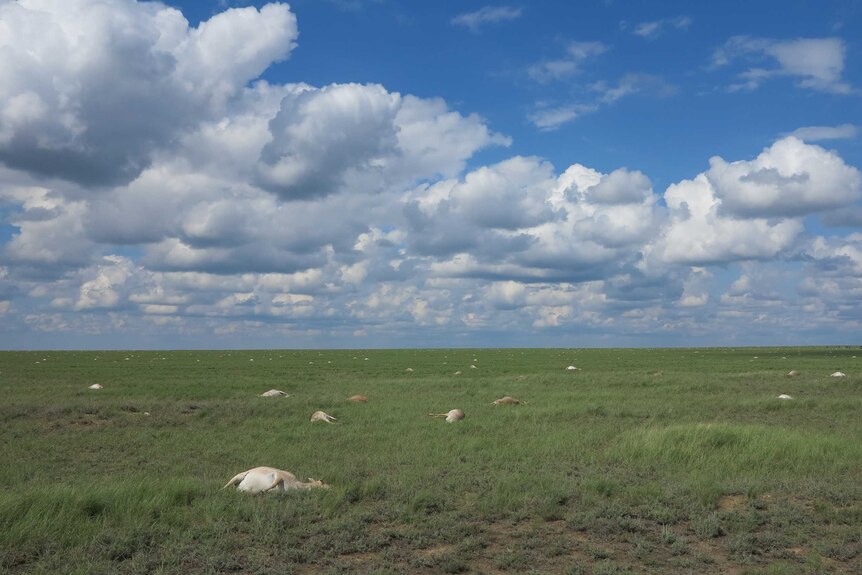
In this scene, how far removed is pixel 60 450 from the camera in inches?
510

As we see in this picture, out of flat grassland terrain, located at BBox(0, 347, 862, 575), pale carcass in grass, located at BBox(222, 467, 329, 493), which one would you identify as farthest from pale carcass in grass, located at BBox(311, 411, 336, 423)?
pale carcass in grass, located at BBox(222, 467, 329, 493)

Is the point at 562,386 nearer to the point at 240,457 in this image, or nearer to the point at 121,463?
the point at 240,457

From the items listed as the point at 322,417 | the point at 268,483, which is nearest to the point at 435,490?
the point at 268,483

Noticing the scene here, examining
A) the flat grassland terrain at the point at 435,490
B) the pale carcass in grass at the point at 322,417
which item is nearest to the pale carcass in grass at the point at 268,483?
the flat grassland terrain at the point at 435,490

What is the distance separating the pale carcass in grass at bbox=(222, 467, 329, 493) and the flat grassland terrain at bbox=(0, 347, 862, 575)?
0.29 meters

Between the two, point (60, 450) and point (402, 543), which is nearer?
point (402, 543)

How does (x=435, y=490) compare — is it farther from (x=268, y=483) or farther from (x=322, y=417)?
(x=322, y=417)

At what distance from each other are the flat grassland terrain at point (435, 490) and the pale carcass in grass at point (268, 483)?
11.4 inches

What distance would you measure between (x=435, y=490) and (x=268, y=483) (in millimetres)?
2281

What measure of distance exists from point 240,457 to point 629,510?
749 cm

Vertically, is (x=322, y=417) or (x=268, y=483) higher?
(x=268, y=483)

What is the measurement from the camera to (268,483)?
29.3ft

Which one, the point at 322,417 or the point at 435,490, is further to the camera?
the point at 322,417

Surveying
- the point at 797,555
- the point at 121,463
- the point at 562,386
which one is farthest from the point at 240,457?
the point at 562,386
